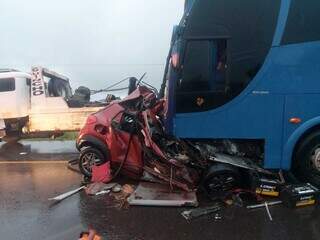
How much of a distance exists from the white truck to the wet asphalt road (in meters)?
5.80

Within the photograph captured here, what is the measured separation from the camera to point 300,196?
657 cm

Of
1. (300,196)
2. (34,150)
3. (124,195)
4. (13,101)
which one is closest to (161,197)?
(124,195)

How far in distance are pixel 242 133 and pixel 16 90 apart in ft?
30.1

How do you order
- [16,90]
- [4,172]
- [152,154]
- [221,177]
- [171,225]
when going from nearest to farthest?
1. [171,225]
2. [221,177]
3. [152,154]
4. [4,172]
5. [16,90]

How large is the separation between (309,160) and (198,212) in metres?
2.20

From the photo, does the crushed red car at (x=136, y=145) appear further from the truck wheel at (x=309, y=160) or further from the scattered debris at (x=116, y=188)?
the truck wheel at (x=309, y=160)

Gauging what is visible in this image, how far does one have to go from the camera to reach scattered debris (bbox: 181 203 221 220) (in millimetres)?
6340

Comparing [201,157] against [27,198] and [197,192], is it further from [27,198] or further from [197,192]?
[27,198]

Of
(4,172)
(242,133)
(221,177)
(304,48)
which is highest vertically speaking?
(304,48)

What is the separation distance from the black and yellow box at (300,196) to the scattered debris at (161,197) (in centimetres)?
143

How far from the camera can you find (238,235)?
18.7ft

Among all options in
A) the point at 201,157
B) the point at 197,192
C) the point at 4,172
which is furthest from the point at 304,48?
the point at 4,172

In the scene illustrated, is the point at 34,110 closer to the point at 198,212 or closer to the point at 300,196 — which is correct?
the point at 198,212

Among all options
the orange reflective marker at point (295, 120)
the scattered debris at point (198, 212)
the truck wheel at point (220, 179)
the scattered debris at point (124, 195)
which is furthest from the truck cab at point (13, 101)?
the orange reflective marker at point (295, 120)
